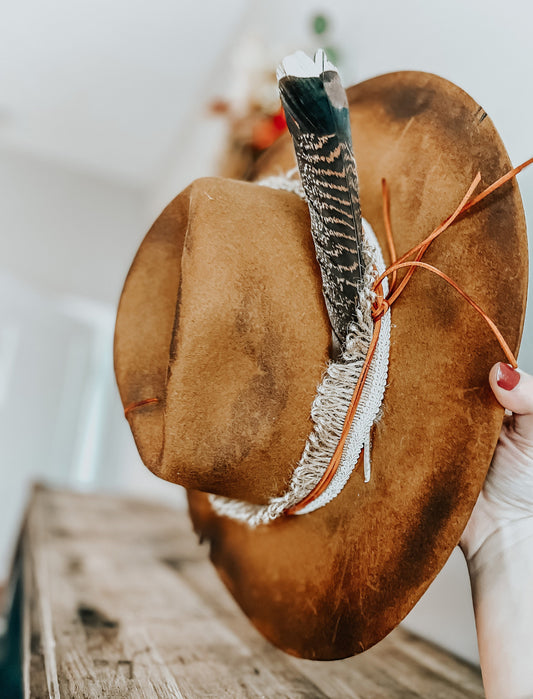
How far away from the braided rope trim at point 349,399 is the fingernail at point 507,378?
10cm

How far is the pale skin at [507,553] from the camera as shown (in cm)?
44

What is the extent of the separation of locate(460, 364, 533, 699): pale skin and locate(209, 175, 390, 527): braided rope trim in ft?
0.32

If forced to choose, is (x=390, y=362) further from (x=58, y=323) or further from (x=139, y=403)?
(x=58, y=323)

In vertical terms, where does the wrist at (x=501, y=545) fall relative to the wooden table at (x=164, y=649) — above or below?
above

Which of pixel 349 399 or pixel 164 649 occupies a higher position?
pixel 349 399

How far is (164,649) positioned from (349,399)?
39cm

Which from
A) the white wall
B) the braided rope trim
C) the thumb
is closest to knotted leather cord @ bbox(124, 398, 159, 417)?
the braided rope trim

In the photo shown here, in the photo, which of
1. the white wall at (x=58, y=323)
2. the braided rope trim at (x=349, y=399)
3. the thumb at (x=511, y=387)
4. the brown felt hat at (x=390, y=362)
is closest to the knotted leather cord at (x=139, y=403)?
the brown felt hat at (x=390, y=362)

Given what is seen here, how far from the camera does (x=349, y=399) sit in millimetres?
490

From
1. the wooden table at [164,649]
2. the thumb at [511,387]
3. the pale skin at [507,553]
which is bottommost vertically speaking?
the wooden table at [164,649]

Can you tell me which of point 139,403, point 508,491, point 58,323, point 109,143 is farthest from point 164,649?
point 58,323

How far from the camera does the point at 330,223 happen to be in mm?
470

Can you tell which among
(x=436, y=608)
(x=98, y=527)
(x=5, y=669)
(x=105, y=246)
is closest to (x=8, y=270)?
(x=105, y=246)

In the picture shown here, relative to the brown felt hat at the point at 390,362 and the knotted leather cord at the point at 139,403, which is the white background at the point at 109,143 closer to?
the brown felt hat at the point at 390,362
